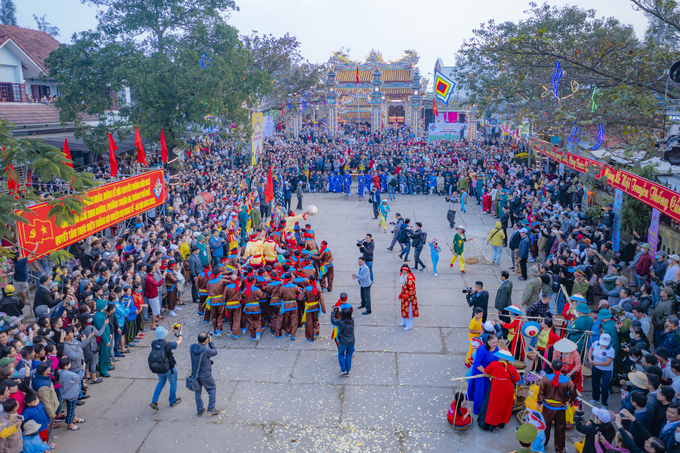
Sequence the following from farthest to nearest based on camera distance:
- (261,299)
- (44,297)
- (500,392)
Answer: (261,299) → (44,297) → (500,392)

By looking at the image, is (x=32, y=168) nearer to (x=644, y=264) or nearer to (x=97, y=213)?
(x=97, y=213)

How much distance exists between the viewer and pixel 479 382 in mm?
7117

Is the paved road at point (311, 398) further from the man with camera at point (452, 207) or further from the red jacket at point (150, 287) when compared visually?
the man with camera at point (452, 207)

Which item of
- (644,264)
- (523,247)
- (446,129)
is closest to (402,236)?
(523,247)

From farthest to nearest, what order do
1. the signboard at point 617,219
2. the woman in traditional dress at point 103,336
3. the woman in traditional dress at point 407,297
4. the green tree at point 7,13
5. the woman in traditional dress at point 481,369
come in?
the green tree at point 7,13, the signboard at point 617,219, the woman in traditional dress at point 407,297, the woman in traditional dress at point 103,336, the woman in traditional dress at point 481,369

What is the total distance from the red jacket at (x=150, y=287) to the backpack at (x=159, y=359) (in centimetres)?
327

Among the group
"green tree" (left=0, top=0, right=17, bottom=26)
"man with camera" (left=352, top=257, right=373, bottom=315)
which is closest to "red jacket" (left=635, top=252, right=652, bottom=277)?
"man with camera" (left=352, top=257, right=373, bottom=315)

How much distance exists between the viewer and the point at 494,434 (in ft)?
22.6

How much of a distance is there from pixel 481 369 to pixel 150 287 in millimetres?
6961

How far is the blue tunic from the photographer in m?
6.90

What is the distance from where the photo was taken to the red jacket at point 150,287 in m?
10.2

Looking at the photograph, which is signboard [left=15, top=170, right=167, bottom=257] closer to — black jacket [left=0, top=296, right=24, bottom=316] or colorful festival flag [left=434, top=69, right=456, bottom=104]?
black jacket [left=0, top=296, right=24, bottom=316]

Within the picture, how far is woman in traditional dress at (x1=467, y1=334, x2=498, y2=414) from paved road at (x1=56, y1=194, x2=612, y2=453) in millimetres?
441

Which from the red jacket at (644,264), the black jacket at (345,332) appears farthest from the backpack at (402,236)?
the black jacket at (345,332)
